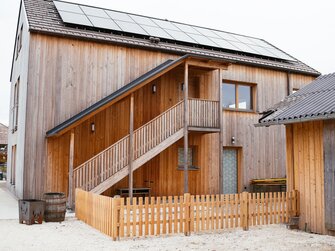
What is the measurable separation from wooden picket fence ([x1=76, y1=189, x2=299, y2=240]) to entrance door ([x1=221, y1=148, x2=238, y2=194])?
695 cm

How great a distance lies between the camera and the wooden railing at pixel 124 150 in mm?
13719

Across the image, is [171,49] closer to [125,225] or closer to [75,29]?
[75,29]

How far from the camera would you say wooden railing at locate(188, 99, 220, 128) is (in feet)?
50.6

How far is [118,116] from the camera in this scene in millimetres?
16078

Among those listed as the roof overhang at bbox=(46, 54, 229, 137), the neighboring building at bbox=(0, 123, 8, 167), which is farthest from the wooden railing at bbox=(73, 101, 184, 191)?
the neighboring building at bbox=(0, 123, 8, 167)

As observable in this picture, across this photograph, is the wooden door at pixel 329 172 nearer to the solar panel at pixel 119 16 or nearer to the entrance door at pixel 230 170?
the entrance door at pixel 230 170

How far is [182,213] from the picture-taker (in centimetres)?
947

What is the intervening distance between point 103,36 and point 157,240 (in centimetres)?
959

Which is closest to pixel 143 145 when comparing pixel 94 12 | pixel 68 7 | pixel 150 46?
pixel 150 46

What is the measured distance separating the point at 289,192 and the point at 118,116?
772cm

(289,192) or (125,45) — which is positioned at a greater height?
(125,45)

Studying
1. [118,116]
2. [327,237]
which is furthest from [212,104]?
[327,237]

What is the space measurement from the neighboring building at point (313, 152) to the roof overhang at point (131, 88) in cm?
444

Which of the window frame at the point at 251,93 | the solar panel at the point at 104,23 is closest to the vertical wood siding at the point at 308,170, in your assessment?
the window frame at the point at 251,93
